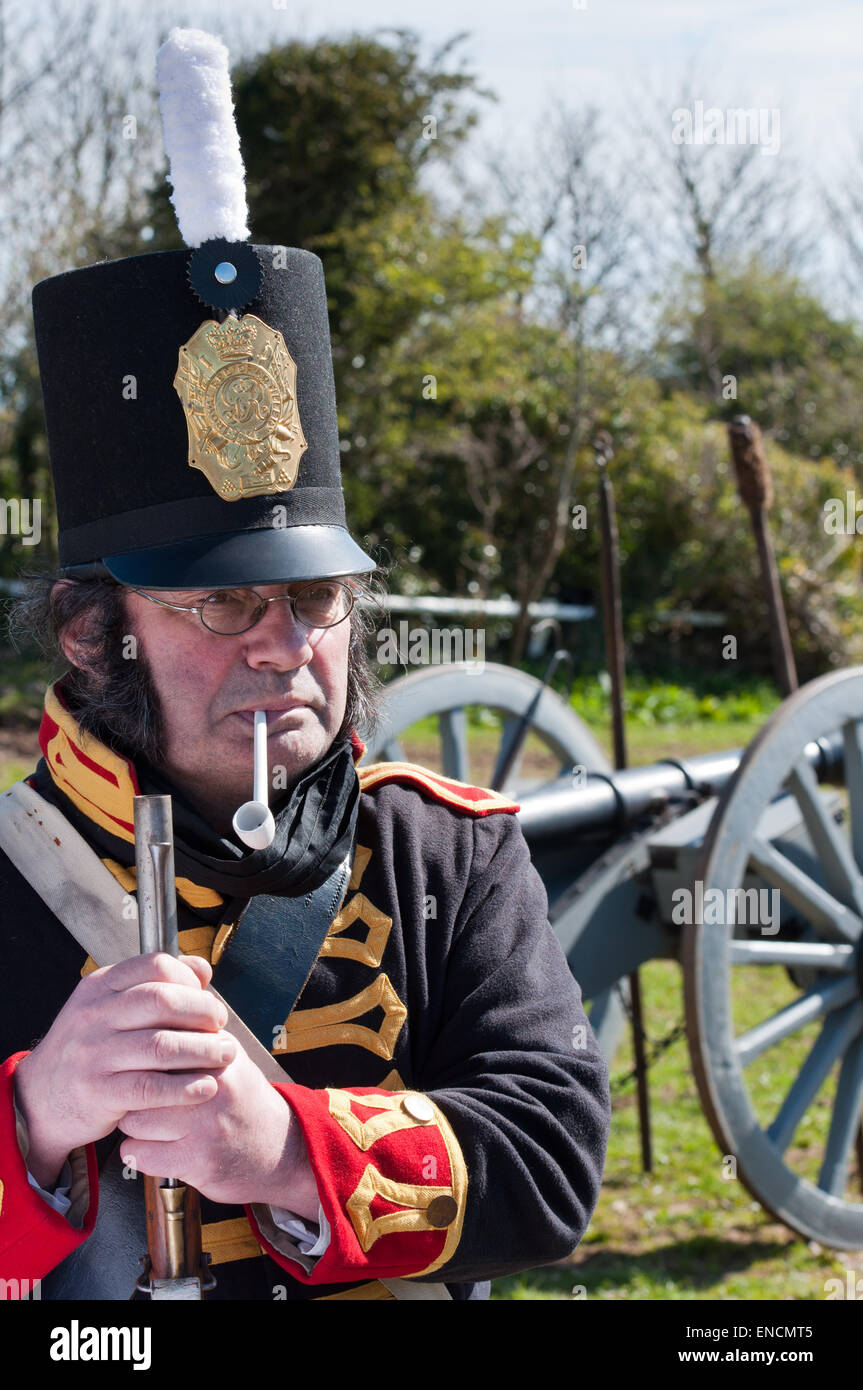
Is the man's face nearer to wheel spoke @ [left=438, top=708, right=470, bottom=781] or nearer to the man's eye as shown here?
the man's eye

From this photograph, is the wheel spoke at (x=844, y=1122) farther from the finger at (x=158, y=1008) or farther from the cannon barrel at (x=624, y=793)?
the finger at (x=158, y=1008)

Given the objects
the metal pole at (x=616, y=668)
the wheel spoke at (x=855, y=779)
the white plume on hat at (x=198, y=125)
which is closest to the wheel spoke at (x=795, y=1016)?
the wheel spoke at (x=855, y=779)

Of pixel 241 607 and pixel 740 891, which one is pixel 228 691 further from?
pixel 740 891

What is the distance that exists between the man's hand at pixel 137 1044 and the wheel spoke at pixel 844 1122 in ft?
8.84

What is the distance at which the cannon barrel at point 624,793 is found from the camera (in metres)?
3.45

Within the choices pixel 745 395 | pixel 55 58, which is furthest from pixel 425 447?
pixel 745 395

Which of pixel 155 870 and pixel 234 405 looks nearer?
pixel 155 870

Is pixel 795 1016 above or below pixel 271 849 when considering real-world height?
below

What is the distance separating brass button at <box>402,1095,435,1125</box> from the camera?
1.46 metres

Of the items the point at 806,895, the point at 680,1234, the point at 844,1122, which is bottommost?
the point at 680,1234

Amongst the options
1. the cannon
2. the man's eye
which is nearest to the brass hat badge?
the man's eye

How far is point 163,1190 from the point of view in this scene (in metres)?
1.29

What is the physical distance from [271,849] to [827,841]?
8.00 ft

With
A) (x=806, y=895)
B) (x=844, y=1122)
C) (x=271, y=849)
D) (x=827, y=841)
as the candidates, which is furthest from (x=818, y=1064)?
(x=271, y=849)
